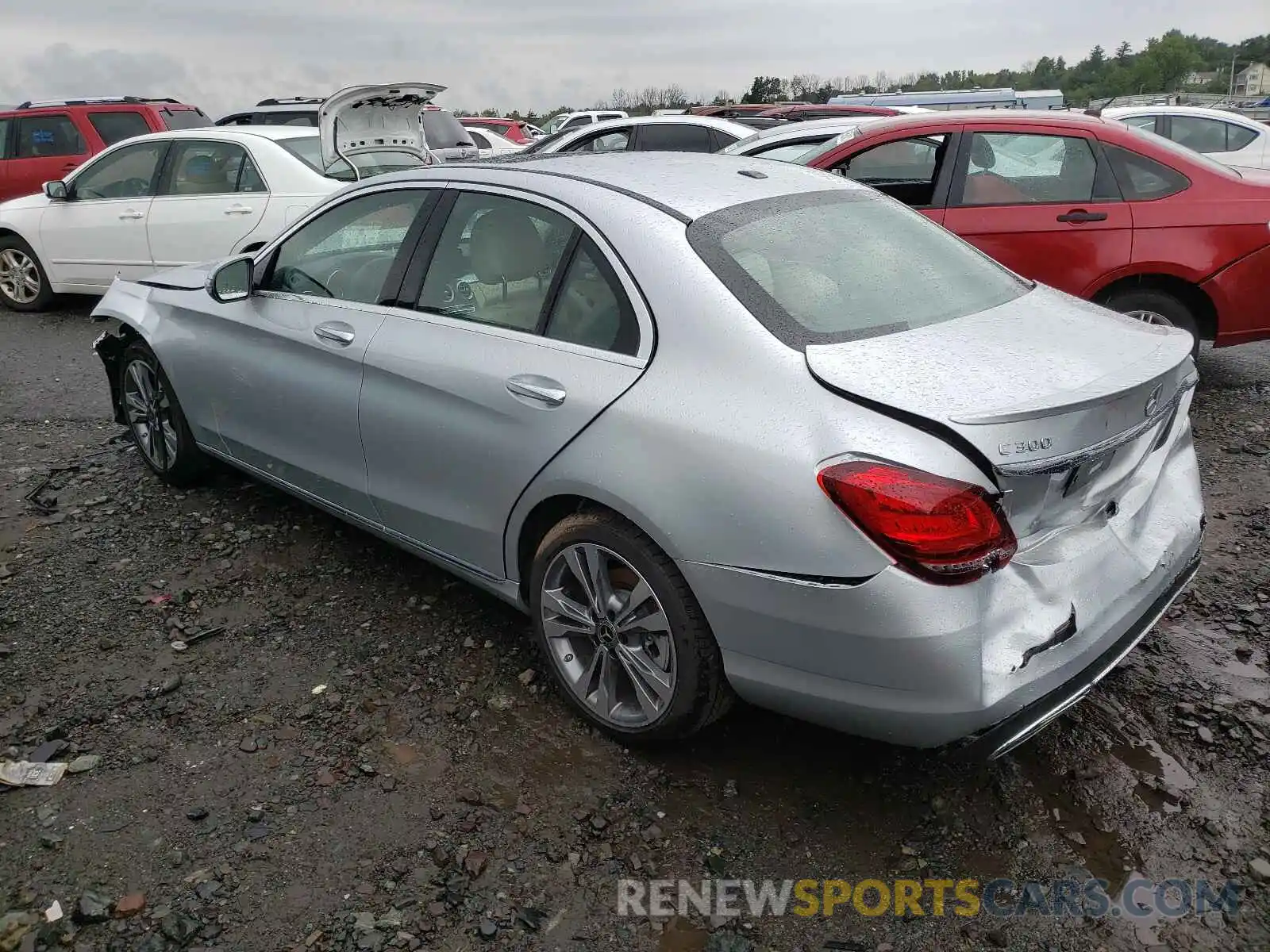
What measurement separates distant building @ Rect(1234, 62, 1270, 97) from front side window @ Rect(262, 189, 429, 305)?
133488mm

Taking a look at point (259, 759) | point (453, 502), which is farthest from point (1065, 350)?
point (259, 759)

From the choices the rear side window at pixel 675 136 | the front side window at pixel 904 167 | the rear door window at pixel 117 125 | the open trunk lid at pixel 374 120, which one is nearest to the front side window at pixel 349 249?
the open trunk lid at pixel 374 120

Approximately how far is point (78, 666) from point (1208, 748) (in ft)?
11.8

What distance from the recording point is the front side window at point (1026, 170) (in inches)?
225

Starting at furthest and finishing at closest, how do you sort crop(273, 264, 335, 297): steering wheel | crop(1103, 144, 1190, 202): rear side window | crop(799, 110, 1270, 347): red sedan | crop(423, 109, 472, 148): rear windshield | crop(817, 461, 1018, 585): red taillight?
crop(423, 109, 472, 148): rear windshield < crop(1103, 144, 1190, 202): rear side window < crop(799, 110, 1270, 347): red sedan < crop(273, 264, 335, 297): steering wheel < crop(817, 461, 1018, 585): red taillight

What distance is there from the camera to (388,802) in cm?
278

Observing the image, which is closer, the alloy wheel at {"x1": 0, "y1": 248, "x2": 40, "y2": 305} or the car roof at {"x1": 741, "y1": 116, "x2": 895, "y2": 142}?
the car roof at {"x1": 741, "y1": 116, "x2": 895, "y2": 142}

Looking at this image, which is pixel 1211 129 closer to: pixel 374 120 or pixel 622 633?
pixel 374 120

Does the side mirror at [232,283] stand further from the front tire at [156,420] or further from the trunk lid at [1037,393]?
the trunk lid at [1037,393]

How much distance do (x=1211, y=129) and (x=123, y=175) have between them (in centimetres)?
1220

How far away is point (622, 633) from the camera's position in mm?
2828

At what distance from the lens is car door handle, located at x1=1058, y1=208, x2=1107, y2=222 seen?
5.62 m

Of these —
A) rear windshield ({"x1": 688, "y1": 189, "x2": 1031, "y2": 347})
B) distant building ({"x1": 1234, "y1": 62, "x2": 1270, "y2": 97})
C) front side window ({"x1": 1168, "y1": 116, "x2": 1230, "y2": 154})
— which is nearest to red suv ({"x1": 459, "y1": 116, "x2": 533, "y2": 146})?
front side window ({"x1": 1168, "y1": 116, "x2": 1230, "y2": 154})

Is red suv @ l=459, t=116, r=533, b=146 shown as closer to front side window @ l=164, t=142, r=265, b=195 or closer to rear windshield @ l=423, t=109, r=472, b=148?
rear windshield @ l=423, t=109, r=472, b=148
